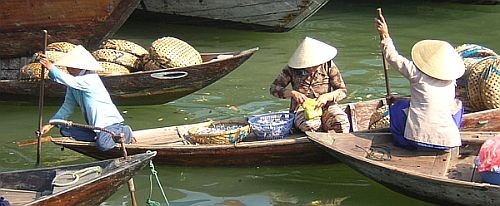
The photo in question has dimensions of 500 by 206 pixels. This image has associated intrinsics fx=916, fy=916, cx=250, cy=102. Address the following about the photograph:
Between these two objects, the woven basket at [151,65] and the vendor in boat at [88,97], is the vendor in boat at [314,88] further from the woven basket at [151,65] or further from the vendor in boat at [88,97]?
the woven basket at [151,65]

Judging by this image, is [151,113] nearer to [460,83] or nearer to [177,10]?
[460,83]

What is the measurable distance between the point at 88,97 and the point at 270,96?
2.79 m

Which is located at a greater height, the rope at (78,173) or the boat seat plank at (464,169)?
the rope at (78,173)

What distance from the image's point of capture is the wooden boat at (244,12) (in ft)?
39.0

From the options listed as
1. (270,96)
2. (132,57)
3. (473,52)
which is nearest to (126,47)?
(132,57)

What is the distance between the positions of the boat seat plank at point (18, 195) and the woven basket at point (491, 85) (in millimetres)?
3309

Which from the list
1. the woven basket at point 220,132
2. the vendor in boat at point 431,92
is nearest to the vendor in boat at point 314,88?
the woven basket at point 220,132

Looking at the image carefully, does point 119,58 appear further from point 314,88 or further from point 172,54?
point 314,88

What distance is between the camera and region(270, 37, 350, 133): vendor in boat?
21.8ft

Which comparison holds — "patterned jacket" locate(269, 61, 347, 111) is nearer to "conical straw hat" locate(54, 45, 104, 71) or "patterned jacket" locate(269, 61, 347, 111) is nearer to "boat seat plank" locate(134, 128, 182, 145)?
"boat seat plank" locate(134, 128, 182, 145)

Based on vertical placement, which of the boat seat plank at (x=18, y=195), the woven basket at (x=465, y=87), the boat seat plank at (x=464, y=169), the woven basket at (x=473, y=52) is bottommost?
the boat seat plank at (x=18, y=195)

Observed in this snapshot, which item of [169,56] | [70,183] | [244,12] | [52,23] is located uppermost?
[52,23]

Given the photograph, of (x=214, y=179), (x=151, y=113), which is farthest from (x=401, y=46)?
(x=214, y=179)

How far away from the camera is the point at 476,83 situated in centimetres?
683
